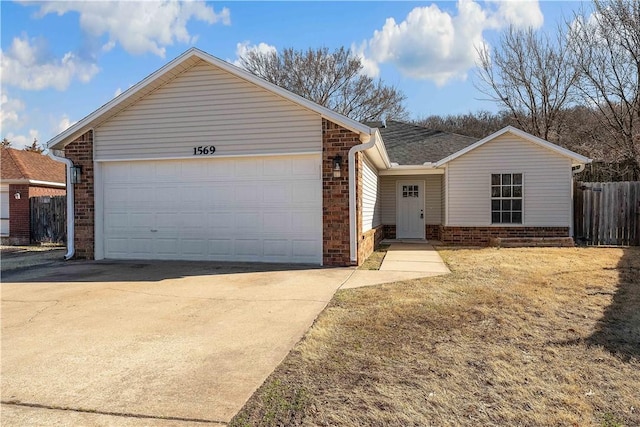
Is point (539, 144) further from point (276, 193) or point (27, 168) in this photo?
point (27, 168)

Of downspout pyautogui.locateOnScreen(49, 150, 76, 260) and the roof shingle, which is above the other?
the roof shingle

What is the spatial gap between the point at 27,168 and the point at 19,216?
2.20m

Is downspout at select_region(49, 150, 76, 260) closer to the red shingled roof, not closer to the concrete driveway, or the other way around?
the concrete driveway

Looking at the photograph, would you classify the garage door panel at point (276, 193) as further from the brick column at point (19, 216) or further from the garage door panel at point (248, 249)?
the brick column at point (19, 216)

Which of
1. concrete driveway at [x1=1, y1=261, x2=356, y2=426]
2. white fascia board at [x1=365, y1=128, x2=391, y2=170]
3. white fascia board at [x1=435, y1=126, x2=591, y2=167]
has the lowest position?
concrete driveway at [x1=1, y1=261, x2=356, y2=426]

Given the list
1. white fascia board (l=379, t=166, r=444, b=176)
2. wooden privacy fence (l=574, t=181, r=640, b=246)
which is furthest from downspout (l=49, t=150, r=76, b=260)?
wooden privacy fence (l=574, t=181, r=640, b=246)

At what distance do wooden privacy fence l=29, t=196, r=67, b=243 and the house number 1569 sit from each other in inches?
344

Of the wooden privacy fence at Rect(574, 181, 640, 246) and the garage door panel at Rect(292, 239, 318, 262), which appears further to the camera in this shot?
the wooden privacy fence at Rect(574, 181, 640, 246)

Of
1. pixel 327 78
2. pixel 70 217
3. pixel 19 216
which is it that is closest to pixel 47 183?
pixel 19 216

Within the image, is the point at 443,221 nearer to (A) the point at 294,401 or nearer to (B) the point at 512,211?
(B) the point at 512,211

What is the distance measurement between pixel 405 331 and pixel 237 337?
1.75 meters

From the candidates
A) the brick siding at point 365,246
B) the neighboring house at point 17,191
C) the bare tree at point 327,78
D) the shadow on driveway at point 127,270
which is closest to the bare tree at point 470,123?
the bare tree at point 327,78

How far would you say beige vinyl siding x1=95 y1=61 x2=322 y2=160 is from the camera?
353 inches

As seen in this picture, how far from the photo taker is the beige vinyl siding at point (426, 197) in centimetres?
1517
